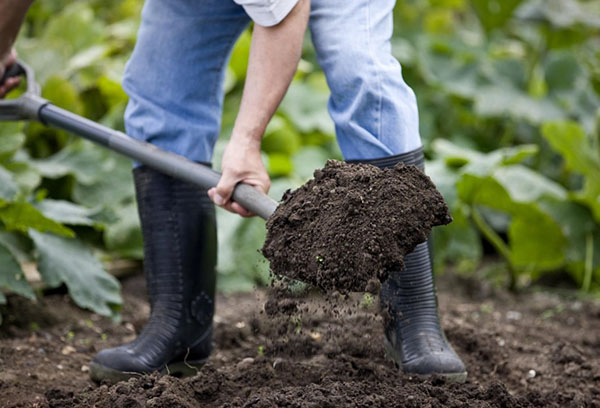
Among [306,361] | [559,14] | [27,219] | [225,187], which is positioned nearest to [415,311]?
[306,361]

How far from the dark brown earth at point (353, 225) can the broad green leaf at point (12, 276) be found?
0.99 metres

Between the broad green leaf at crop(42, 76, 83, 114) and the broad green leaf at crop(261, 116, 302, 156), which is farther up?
the broad green leaf at crop(42, 76, 83, 114)

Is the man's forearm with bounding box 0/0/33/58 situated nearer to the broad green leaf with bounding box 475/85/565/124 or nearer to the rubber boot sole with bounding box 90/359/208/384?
the rubber boot sole with bounding box 90/359/208/384

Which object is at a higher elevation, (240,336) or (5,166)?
(5,166)

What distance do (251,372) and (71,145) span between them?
64.8 inches

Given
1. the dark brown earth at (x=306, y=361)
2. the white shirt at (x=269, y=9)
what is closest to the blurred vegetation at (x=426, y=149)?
the dark brown earth at (x=306, y=361)

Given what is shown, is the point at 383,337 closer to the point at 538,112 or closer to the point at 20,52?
the point at 20,52

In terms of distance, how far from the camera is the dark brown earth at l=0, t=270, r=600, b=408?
177 centimetres

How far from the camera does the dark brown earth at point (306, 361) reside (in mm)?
1771

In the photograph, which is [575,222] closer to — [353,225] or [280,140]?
[280,140]

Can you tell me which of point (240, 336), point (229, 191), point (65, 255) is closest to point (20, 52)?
point (65, 255)

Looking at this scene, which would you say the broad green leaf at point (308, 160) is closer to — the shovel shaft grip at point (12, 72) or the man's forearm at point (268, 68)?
the shovel shaft grip at point (12, 72)

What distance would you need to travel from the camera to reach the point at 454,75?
449cm

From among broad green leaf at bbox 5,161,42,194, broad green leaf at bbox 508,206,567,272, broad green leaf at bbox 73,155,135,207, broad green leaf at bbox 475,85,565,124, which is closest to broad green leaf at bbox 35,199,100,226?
broad green leaf at bbox 5,161,42,194
